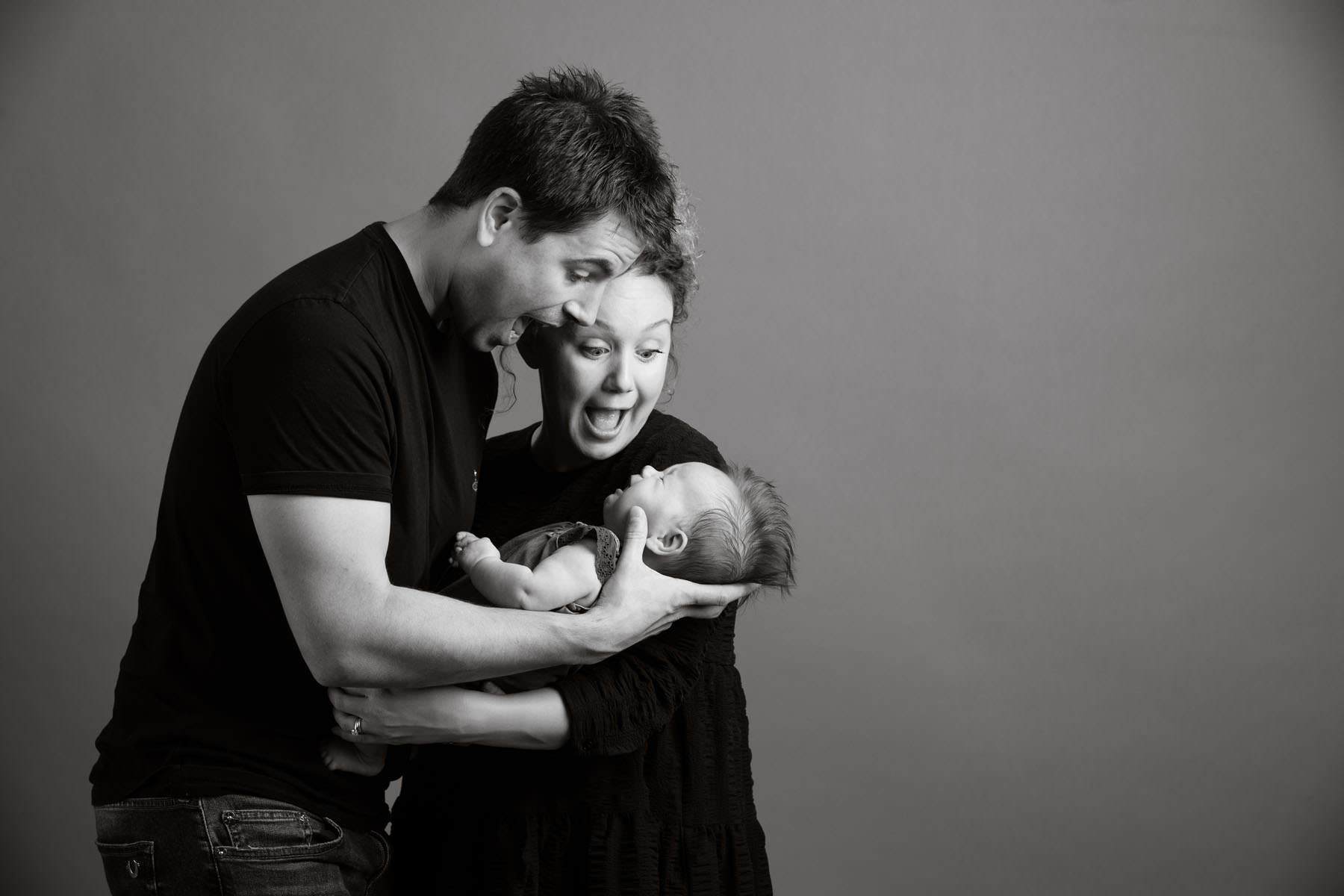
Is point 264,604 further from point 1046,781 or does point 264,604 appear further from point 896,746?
point 1046,781

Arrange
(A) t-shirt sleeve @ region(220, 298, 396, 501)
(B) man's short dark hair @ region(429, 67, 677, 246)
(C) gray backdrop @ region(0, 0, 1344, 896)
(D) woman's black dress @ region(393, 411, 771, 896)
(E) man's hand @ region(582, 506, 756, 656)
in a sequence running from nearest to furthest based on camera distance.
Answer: (A) t-shirt sleeve @ region(220, 298, 396, 501)
(B) man's short dark hair @ region(429, 67, 677, 246)
(E) man's hand @ region(582, 506, 756, 656)
(D) woman's black dress @ region(393, 411, 771, 896)
(C) gray backdrop @ region(0, 0, 1344, 896)

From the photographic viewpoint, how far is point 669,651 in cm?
210

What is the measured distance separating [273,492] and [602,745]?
0.70 meters

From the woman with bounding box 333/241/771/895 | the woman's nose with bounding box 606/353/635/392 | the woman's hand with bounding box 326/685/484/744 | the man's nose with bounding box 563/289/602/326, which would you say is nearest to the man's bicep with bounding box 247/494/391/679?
the woman's hand with bounding box 326/685/484/744

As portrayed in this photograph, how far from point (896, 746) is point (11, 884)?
8.62 ft

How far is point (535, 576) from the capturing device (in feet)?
6.54

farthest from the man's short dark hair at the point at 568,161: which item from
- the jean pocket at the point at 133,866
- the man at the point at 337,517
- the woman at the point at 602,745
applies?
the jean pocket at the point at 133,866

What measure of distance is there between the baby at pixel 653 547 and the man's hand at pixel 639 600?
0.05m

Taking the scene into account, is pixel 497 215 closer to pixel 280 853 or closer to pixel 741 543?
pixel 741 543

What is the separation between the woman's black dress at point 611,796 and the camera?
6.75ft

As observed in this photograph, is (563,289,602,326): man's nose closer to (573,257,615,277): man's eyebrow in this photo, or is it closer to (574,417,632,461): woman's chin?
(573,257,615,277): man's eyebrow

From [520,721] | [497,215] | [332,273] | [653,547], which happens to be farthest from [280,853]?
[497,215]

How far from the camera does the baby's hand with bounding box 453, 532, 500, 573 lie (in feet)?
6.76

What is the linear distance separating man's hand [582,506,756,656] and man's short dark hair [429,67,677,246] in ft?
1.66
